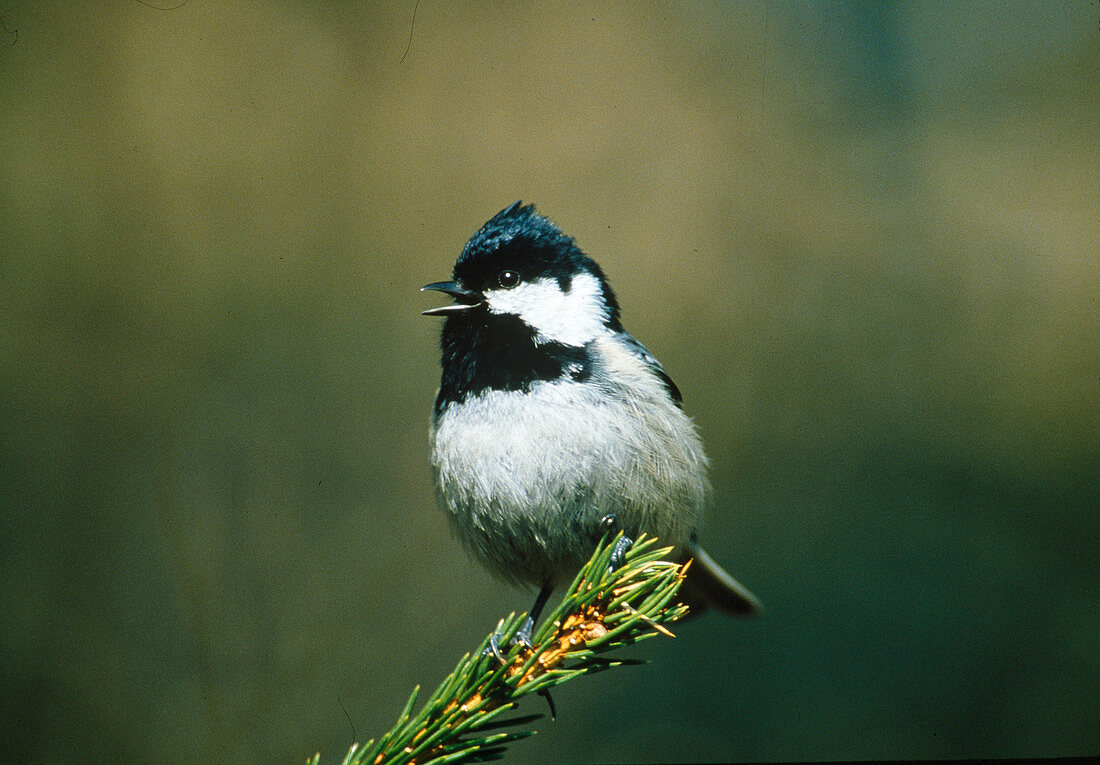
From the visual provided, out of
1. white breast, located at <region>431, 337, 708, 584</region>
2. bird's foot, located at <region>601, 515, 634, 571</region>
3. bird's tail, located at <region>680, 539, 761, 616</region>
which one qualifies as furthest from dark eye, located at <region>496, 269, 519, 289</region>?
bird's tail, located at <region>680, 539, 761, 616</region>

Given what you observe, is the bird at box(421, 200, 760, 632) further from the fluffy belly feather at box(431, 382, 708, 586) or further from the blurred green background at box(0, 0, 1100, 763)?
the blurred green background at box(0, 0, 1100, 763)

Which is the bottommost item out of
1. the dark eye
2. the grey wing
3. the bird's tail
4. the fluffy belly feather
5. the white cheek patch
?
the bird's tail

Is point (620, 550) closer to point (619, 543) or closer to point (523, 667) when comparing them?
point (619, 543)

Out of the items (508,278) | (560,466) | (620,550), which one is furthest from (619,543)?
(508,278)

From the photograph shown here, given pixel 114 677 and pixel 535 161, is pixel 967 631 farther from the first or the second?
pixel 114 677

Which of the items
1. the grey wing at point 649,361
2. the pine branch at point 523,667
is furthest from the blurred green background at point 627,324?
the pine branch at point 523,667

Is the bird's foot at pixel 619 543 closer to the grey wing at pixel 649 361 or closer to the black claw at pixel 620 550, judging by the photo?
the black claw at pixel 620 550

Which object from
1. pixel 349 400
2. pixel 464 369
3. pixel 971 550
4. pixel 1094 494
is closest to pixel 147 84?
pixel 349 400
